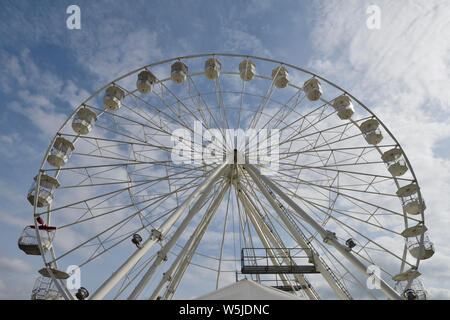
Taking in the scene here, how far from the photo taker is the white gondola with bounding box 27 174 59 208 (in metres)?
13.6

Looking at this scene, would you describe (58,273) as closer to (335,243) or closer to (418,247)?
(335,243)

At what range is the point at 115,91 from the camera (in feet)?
51.6

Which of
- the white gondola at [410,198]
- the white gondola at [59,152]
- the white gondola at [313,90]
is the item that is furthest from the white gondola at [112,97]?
the white gondola at [410,198]

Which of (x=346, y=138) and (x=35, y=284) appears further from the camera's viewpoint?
(x=346, y=138)

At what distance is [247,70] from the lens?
17.5 metres

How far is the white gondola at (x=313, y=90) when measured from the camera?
55.6 ft

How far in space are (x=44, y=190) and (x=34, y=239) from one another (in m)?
2.21

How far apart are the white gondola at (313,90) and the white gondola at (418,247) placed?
8.61 metres

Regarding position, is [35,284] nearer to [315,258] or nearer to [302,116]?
[315,258]

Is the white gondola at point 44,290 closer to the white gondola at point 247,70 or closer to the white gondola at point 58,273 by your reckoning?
the white gondola at point 58,273
